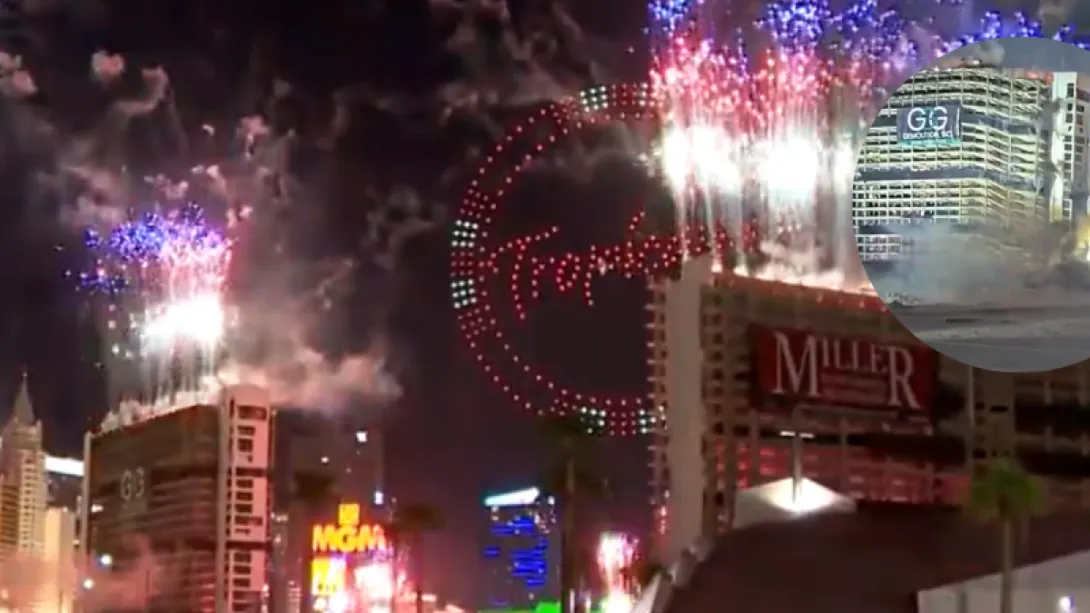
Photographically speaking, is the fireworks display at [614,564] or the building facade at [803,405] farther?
the fireworks display at [614,564]

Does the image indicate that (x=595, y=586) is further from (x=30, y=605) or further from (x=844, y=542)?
(x=844, y=542)

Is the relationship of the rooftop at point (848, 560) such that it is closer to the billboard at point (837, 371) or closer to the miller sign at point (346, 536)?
the billboard at point (837, 371)

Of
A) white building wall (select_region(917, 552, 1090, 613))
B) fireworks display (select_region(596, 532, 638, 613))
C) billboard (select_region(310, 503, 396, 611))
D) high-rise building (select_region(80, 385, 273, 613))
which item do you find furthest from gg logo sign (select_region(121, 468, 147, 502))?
white building wall (select_region(917, 552, 1090, 613))

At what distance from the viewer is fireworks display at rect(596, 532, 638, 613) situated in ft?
158

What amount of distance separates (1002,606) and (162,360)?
2921cm

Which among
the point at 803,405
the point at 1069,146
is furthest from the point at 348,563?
the point at 1069,146

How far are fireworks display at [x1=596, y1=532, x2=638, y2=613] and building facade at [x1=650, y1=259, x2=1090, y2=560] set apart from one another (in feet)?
72.3

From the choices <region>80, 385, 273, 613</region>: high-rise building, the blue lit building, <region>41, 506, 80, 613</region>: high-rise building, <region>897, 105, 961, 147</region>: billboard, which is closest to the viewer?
<region>897, 105, 961, 147</region>: billboard

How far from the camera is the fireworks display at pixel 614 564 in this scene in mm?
48250

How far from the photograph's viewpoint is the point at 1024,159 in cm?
2470

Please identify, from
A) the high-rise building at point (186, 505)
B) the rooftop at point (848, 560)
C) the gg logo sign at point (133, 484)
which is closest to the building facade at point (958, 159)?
the rooftop at point (848, 560)

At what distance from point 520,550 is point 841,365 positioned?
52.3 metres

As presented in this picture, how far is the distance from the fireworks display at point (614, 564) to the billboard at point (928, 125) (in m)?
24.5

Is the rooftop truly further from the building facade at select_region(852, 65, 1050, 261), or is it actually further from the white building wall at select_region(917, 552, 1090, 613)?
the building facade at select_region(852, 65, 1050, 261)
